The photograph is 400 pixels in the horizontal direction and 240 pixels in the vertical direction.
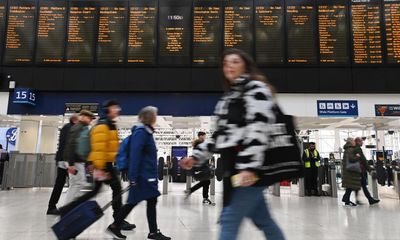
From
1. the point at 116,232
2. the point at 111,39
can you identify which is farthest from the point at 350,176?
the point at 111,39

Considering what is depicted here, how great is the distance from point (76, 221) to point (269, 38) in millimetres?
8100

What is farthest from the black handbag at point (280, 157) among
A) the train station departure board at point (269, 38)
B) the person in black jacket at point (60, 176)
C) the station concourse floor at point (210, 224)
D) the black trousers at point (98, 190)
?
the train station departure board at point (269, 38)

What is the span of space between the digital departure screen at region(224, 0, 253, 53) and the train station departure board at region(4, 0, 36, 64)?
5746mm

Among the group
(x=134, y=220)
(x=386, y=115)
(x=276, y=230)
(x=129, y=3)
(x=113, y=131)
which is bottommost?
(x=134, y=220)

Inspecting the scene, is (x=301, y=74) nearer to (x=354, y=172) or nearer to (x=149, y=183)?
(x=354, y=172)

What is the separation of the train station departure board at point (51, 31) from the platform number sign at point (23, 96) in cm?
94

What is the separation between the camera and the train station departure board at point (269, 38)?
9.96 meters

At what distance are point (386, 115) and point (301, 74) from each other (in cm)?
277

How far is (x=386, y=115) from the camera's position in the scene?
32.9ft

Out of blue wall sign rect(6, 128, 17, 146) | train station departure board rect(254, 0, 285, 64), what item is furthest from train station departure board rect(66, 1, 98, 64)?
blue wall sign rect(6, 128, 17, 146)

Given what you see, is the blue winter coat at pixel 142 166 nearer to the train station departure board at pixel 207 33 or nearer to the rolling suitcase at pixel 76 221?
the rolling suitcase at pixel 76 221

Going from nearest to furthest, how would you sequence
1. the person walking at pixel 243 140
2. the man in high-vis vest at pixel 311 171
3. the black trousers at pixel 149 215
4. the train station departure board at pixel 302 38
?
the person walking at pixel 243 140 < the black trousers at pixel 149 215 < the man in high-vis vest at pixel 311 171 < the train station departure board at pixel 302 38

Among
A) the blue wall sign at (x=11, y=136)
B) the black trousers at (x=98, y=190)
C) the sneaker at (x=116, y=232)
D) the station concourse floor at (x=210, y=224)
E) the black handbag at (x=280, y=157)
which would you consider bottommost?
the station concourse floor at (x=210, y=224)

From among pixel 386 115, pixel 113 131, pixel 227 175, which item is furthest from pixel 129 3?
pixel 227 175
